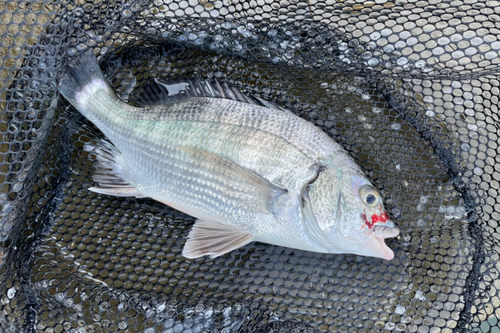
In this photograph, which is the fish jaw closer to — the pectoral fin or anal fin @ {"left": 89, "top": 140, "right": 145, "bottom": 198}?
the pectoral fin

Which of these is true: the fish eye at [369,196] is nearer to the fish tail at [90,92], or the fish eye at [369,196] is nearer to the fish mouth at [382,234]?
the fish mouth at [382,234]

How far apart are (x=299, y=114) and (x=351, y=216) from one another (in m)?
0.86

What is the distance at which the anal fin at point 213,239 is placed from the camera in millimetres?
2312

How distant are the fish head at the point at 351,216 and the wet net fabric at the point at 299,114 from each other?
16.5 inches

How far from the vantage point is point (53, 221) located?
2588mm

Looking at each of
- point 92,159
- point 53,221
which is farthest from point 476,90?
point 53,221

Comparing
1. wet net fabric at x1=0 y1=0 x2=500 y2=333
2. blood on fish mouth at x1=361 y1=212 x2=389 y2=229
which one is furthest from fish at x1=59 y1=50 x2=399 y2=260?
wet net fabric at x1=0 y1=0 x2=500 y2=333

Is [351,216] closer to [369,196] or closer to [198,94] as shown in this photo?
[369,196]

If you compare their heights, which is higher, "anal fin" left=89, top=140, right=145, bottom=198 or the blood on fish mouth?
"anal fin" left=89, top=140, right=145, bottom=198

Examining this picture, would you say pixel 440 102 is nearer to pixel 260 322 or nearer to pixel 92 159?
pixel 260 322

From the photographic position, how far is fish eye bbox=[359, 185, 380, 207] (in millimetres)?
2131

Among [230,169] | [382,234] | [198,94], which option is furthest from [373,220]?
[198,94]

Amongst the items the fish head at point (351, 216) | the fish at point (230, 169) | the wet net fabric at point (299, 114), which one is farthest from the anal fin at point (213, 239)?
the fish head at point (351, 216)

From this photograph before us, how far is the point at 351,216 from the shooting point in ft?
6.92
